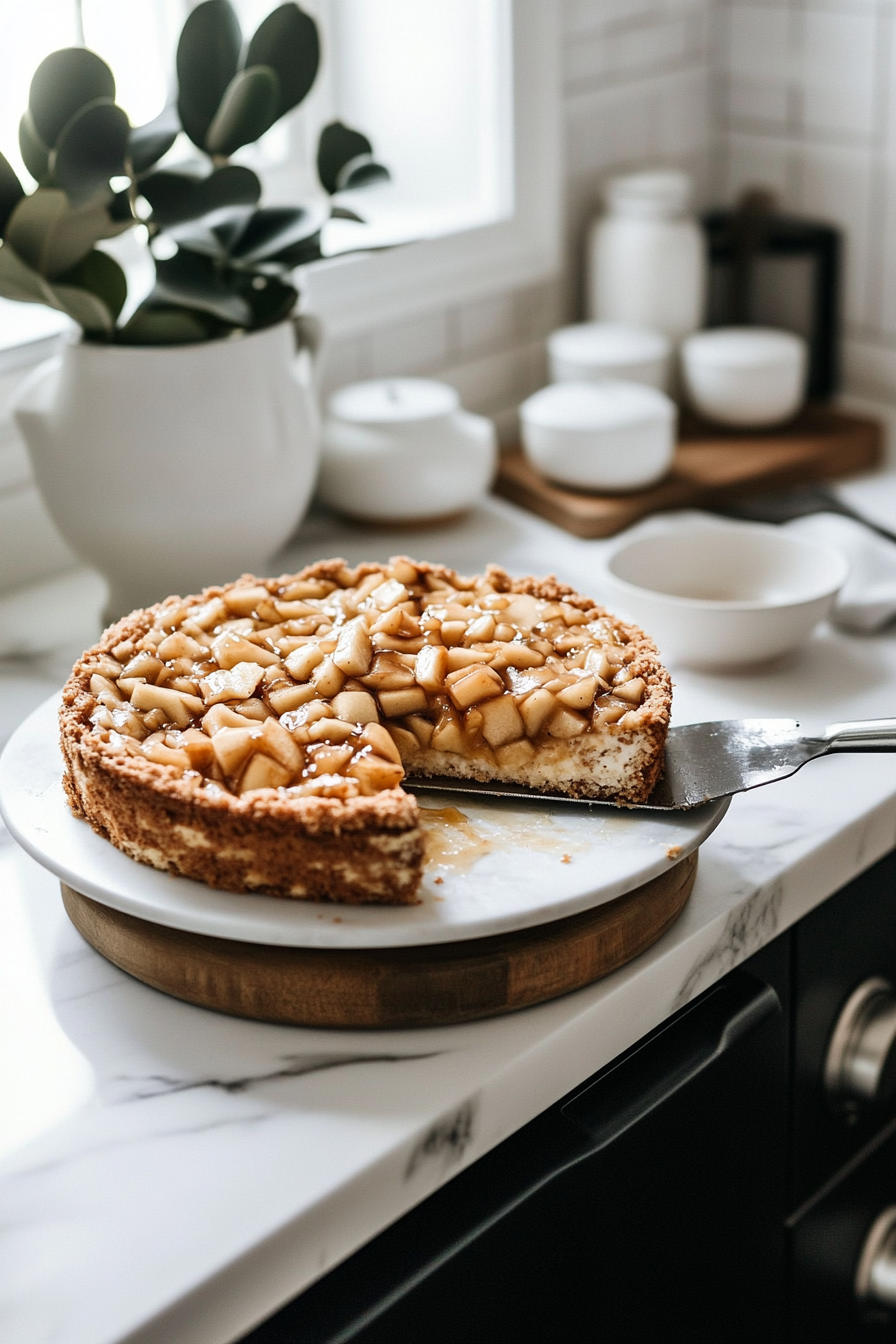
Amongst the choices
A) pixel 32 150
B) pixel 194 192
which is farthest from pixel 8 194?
pixel 194 192

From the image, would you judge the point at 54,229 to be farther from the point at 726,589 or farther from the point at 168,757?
the point at 726,589

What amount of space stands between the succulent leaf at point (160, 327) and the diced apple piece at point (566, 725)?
498 mm

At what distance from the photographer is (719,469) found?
1.50 meters

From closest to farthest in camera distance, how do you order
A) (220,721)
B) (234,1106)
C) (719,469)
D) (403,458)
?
(234,1106) < (220,721) < (403,458) < (719,469)

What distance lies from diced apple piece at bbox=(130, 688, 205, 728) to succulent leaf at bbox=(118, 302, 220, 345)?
406 millimetres

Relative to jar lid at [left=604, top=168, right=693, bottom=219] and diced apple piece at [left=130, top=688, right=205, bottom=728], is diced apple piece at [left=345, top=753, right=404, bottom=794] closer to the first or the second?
diced apple piece at [left=130, top=688, right=205, bottom=728]

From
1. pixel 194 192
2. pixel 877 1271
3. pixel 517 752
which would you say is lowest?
pixel 877 1271

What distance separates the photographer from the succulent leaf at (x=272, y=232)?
1.09 metres

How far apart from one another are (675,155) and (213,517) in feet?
3.07

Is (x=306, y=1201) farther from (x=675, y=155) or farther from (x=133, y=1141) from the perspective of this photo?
(x=675, y=155)

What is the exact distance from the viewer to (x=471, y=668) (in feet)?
2.79

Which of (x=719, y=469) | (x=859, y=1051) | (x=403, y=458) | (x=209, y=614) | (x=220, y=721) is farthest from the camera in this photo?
(x=719, y=469)

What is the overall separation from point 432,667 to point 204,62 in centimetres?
54

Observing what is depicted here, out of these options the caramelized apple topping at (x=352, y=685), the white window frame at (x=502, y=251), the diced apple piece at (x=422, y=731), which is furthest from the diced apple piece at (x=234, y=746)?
the white window frame at (x=502, y=251)
